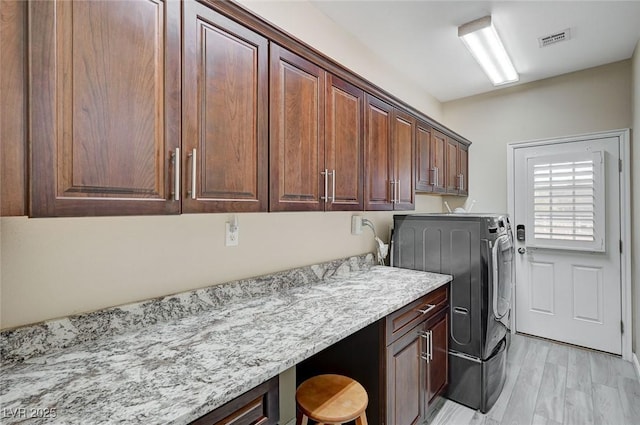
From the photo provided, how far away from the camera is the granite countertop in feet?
2.58

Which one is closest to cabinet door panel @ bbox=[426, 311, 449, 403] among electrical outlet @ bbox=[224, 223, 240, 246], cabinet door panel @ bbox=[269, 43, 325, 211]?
cabinet door panel @ bbox=[269, 43, 325, 211]

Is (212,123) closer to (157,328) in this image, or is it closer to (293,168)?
(293,168)

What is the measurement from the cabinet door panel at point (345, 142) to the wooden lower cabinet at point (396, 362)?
700 millimetres

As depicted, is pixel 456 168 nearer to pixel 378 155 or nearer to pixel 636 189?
pixel 636 189

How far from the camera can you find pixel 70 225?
1125 mm

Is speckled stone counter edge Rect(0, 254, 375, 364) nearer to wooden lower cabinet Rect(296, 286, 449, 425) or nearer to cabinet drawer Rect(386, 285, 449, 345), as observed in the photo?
wooden lower cabinet Rect(296, 286, 449, 425)

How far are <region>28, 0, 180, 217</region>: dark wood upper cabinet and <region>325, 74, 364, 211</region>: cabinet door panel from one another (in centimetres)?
86

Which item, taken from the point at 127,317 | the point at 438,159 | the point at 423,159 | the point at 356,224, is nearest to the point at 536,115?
the point at 438,159

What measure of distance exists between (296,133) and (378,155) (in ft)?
2.59

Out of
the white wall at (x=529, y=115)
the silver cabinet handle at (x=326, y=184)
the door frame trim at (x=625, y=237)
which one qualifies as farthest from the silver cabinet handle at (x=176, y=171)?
the door frame trim at (x=625, y=237)

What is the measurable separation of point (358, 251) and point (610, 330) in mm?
2578

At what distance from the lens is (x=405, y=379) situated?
1.73 metres

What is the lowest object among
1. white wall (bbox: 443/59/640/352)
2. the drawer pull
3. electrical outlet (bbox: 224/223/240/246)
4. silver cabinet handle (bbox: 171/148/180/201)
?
the drawer pull

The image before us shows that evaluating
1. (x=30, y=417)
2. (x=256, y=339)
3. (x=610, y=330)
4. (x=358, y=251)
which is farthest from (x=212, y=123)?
(x=610, y=330)
